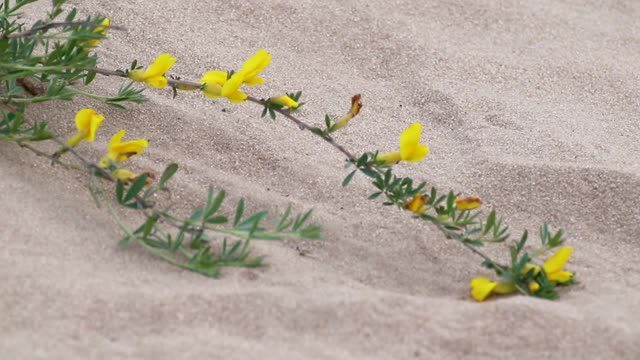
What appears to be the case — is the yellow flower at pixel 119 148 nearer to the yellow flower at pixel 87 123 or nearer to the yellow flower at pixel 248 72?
the yellow flower at pixel 87 123

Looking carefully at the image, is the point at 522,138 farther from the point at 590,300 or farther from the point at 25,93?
the point at 25,93

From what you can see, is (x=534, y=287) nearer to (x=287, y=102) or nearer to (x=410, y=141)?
(x=410, y=141)

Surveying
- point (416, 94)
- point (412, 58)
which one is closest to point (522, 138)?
point (416, 94)

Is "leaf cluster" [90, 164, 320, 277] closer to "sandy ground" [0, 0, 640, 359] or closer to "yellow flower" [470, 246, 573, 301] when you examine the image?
"sandy ground" [0, 0, 640, 359]

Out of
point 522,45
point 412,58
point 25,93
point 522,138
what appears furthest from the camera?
point 522,45

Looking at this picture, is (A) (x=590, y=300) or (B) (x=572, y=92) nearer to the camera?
(A) (x=590, y=300)
